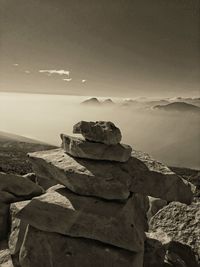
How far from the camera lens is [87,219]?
12.1 metres

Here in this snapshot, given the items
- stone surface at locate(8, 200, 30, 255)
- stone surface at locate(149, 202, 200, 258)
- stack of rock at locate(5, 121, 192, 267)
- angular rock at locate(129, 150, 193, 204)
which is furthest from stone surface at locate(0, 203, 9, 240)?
stone surface at locate(149, 202, 200, 258)

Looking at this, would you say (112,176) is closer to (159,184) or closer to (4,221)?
(159,184)

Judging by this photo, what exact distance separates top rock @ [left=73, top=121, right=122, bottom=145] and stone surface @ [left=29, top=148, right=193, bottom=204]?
98 centimetres

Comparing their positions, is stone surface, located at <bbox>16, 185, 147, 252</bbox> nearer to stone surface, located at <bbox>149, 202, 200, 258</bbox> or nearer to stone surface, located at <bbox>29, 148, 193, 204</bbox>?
stone surface, located at <bbox>29, 148, 193, 204</bbox>

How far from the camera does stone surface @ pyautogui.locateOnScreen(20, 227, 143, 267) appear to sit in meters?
11.7

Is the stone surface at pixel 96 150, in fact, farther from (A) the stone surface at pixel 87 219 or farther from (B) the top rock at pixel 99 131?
(A) the stone surface at pixel 87 219

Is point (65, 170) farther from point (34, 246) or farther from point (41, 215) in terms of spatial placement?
point (34, 246)

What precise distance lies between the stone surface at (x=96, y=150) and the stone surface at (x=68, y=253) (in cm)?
306

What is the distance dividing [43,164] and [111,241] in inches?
158

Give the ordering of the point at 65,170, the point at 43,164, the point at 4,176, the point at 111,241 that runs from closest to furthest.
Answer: the point at 111,241 → the point at 65,170 → the point at 43,164 → the point at 4,176

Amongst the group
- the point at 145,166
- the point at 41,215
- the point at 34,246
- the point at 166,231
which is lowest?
the point at 166,231

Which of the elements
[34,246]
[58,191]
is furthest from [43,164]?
[34,246]

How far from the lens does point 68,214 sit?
12164 mm

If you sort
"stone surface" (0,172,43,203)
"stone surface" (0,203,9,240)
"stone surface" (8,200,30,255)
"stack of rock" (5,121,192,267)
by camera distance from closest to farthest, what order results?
1. "stack of rock" (5,121,192,267)
2. "stone surface" (8,200,30,255)
3. "stone surface" (0,203,9,240)
4. "stone surface" (0,172,43,203)
